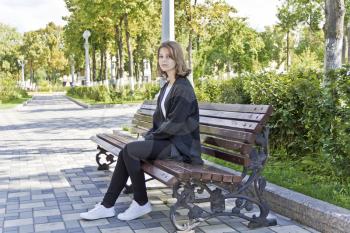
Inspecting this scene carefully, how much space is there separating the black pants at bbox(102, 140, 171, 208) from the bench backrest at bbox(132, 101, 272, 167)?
0.52 meters

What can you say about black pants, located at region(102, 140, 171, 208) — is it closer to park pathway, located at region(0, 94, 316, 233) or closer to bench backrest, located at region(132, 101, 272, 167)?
park pathway, located at region(0, 94, 316, 233)

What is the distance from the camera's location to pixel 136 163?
4.32m

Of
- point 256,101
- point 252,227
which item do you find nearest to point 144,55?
point 256,101

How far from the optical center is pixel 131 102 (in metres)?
24.8

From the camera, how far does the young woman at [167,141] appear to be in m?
4.24

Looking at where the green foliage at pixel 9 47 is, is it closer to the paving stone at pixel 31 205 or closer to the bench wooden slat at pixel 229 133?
the paving stone at pixel 31 205

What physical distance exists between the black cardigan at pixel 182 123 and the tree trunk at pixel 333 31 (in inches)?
125

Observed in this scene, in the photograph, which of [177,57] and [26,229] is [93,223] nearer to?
[26,229]

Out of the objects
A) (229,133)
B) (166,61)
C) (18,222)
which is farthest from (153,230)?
(166,61)

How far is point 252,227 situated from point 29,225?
2.02m

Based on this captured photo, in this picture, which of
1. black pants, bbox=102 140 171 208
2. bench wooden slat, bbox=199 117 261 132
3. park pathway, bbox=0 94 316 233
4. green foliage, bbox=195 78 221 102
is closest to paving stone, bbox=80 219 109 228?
park pathway, bbox=0 94 316 233

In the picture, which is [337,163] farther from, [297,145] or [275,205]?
[297,145]

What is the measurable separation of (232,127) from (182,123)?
1.61 feet

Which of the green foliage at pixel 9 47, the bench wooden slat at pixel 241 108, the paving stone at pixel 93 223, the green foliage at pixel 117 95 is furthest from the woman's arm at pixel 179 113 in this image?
the green foliage at pixel 9 47
